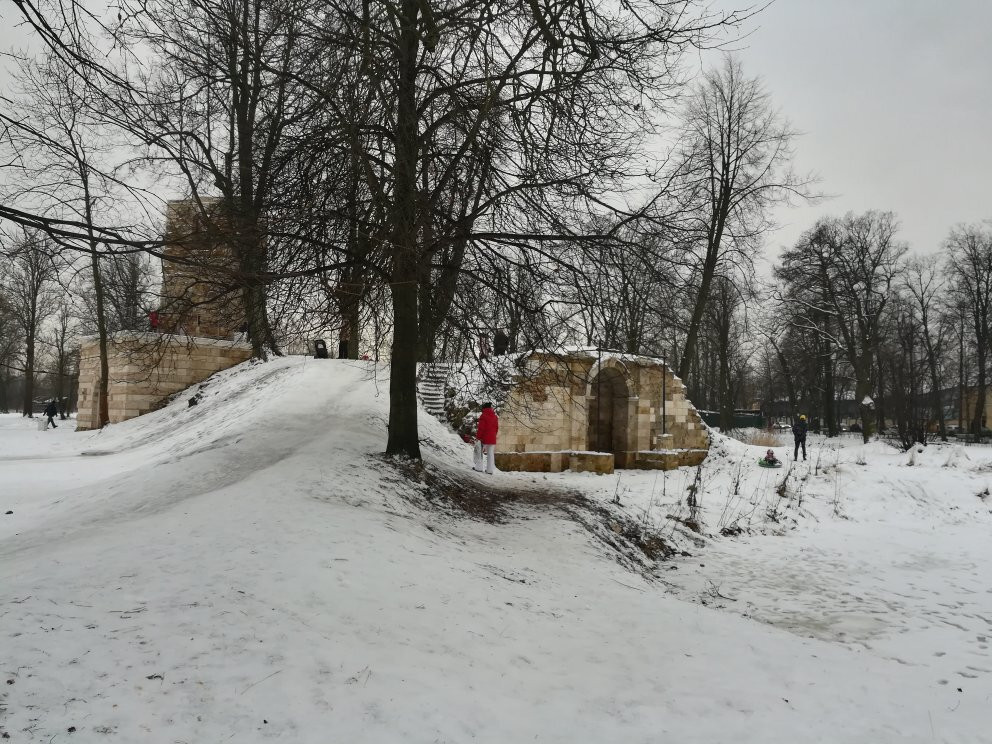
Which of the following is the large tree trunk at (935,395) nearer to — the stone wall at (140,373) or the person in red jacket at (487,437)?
the person in red jacket at (487,437)

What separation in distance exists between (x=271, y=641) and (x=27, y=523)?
192 inches

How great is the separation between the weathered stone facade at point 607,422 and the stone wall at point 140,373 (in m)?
9.35

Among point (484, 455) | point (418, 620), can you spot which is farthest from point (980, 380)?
point (418, 620)

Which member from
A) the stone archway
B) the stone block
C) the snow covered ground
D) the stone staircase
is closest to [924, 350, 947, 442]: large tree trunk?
the stone archway

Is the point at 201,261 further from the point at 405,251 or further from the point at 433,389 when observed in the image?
the point at 433,389

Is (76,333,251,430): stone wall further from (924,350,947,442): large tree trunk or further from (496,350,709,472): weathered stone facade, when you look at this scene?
(924,350,947,442): large tree trunk

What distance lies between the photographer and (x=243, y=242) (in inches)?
245

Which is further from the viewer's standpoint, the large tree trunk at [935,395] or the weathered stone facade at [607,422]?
the large tree trunk at [935,395]

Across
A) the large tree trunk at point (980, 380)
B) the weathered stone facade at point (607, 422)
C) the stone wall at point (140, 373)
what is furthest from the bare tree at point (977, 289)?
the stone wall at point (140, 373)

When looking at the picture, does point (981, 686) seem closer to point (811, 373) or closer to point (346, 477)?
point (346, 477)

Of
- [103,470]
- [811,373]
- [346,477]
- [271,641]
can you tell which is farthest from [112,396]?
[811,373]

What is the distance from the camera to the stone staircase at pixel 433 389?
48.6 ft

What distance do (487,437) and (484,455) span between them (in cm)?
54

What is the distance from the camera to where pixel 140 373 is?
641 inches
